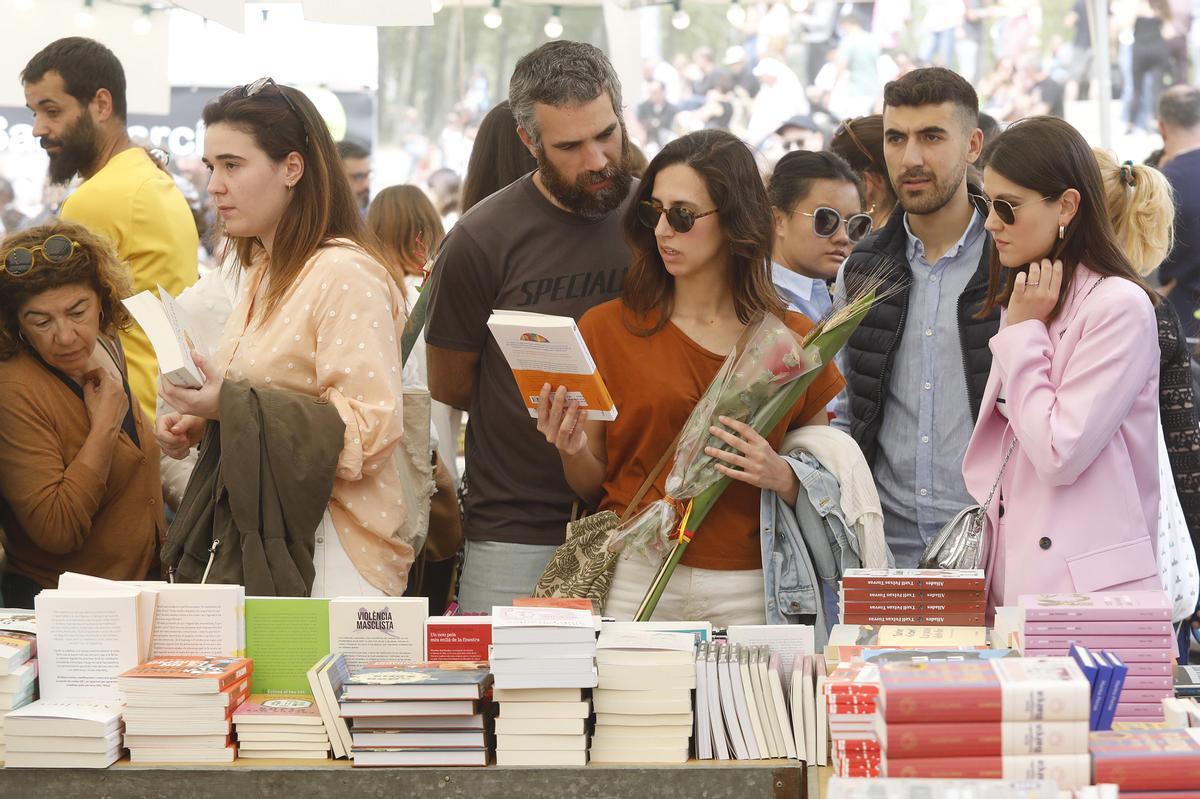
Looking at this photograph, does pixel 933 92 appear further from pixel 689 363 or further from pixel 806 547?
pixel 806 547

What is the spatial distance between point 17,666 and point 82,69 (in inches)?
109

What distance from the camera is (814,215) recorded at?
4121 mm

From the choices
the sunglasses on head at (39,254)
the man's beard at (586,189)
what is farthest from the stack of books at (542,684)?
the sunglasses on head at (39,254)

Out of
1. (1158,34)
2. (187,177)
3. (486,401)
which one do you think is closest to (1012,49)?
(1158,34)

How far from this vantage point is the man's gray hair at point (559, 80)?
3309 millimetres

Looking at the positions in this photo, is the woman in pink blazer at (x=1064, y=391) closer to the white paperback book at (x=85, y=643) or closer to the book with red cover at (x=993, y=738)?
the book with red cover at (x=993, y=738)

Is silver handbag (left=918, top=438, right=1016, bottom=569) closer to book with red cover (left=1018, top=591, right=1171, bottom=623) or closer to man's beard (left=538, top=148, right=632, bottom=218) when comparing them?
book with red cover (left=1018, top=591, right=1171, bottom=623)

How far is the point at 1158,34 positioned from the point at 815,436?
6269 millimetres

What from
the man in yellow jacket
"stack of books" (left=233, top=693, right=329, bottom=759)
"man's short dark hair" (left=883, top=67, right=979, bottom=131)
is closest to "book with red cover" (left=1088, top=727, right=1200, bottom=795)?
"stack of books" (left=233, top=693, right=329, bottom=759)

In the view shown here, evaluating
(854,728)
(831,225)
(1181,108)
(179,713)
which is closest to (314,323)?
(179,713)

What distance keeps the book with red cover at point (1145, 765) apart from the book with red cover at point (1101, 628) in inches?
15.9

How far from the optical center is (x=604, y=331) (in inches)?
122

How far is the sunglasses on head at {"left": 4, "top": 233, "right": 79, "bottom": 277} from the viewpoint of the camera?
3.45 meters

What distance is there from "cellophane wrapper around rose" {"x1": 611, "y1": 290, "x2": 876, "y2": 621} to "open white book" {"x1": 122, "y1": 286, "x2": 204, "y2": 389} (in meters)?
0.98
